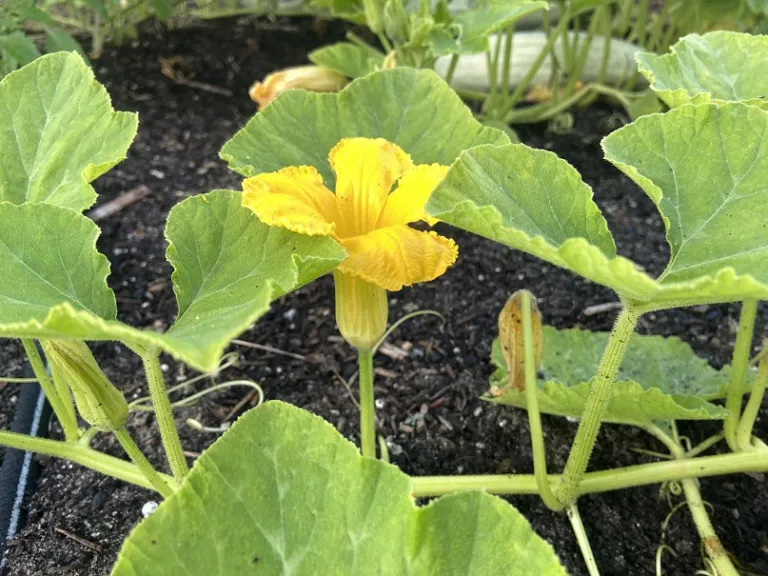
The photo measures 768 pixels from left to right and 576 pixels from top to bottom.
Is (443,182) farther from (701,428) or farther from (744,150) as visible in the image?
(701,428)

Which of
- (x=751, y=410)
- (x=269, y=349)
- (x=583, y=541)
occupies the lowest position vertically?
(x=269, y=349)

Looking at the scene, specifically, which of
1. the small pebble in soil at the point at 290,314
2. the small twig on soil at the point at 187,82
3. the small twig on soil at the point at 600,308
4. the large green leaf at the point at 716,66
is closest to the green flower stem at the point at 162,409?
the small pebble in soil at the point at 290,314

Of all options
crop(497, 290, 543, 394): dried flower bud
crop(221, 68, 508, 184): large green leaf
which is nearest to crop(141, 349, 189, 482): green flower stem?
crop(221, 68, 508, 184): large green leaf

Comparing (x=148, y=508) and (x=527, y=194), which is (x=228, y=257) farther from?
(x=148, y=508)

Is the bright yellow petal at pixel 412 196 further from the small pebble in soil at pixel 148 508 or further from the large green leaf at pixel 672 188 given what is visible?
the small pebble in soil at pixel 148 508

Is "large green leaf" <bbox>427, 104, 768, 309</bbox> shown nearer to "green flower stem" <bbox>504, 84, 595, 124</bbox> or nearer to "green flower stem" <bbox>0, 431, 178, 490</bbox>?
"green flower stem" <bbox>0, 431, 178, 490</bbox>

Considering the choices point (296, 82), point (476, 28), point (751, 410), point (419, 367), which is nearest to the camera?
point (751, 410)

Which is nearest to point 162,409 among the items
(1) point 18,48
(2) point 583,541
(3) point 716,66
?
(2) point 583,541

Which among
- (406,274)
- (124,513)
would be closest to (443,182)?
(406,274)
